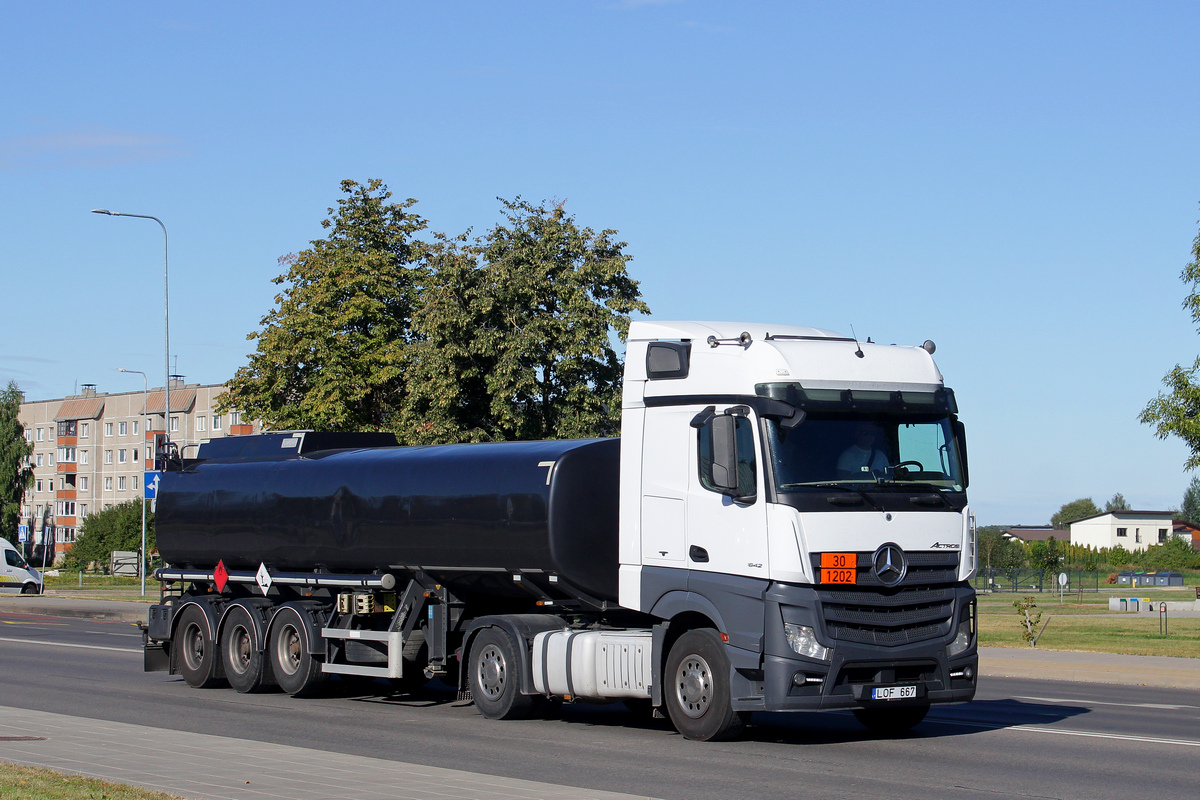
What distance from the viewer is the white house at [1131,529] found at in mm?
169875

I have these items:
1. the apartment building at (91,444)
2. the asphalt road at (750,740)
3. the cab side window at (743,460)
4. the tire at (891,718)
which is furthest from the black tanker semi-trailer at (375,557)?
the apartment building at (91,444)

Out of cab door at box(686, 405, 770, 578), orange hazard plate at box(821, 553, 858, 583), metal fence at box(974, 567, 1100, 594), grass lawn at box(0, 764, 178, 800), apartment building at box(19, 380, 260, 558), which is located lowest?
metal fence at box(974, 567, 1100, 594)

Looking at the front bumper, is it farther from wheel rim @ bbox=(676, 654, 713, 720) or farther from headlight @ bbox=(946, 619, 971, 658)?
wheel rim @ bbox=(676, 654, 713, 720)

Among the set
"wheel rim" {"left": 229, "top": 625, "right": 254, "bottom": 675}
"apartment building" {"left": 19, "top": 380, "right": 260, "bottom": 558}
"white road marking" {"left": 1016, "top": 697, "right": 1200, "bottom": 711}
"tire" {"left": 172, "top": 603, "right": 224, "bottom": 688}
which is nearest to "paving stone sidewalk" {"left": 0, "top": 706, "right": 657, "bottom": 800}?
"wheel rim" {"left": 229, "top": 625, "right": 254, "bottom": 675}

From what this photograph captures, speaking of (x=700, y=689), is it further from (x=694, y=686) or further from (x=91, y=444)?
(x=91, y=444)

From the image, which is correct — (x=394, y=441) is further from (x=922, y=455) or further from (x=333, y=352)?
(x=333, y=352)

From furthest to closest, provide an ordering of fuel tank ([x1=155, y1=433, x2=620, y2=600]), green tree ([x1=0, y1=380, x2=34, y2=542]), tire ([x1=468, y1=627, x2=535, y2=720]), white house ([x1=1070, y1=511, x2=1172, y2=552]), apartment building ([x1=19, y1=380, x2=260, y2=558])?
white house ([x1=1070, y1=511, x2=1172, y2=552]) < apartment building ([x1=19, y1=380, x2=260, y2=558]) < green tree ([x1=0, y1=380, x2=34, y2=542]) < tire ([x1=468, y1=627, x2=535, y2=720]) < fuel tank ([x1=155, y1=433, x2=620, y2=600])

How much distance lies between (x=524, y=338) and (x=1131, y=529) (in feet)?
496

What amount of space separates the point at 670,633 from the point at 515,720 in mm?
2608

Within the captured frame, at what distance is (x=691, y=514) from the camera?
13133 millimetres

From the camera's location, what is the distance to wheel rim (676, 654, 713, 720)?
12.9 meters

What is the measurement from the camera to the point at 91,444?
425 ft

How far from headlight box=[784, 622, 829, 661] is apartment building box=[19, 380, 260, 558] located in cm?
11073

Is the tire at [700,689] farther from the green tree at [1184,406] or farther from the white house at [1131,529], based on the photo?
the white house at [1131,529]
